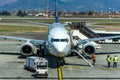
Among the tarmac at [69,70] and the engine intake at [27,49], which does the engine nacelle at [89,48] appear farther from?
the engine intake at [27,49]

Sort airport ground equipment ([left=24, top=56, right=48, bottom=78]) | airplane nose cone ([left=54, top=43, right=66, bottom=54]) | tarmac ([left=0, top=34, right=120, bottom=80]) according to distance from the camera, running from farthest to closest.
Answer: airplane nose cone ([left=54, top=43, right=66, bottom=54]), tarmac ([left=0, top=34, right=120, bottom=80]), airport ground equipment ([left=24, top=56, right=48, bottom=78])

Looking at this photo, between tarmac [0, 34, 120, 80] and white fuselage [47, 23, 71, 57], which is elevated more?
white fuselage [47, 23, 71, 57]

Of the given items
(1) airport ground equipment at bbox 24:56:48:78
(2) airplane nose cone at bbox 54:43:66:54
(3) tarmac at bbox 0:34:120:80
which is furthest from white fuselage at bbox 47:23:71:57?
(1) airport ground equipment at bbox 24:56:48:78

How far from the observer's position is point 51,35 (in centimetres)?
4516

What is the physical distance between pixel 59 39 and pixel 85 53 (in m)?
10.1

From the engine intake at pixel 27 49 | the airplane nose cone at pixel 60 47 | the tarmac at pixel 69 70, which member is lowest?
the tarmac at pixel 69 70

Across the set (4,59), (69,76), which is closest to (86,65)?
(69,76)

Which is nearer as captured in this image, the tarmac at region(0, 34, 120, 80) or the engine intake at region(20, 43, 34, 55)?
the tarmac at region(0, 34, 120, 80)

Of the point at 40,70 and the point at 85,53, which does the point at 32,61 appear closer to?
the point at 40,70

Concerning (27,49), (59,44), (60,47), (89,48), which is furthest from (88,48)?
(60,47)

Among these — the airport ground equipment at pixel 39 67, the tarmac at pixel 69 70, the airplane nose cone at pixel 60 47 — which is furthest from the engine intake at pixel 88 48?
the airport ground equipment at pixel 39 67

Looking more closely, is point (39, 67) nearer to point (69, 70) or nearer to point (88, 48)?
point (69, 70)

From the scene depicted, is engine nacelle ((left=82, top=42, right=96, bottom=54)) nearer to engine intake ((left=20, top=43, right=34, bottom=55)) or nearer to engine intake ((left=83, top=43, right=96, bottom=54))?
engine intake ((left=83, top=43, right=96, bottom=54))

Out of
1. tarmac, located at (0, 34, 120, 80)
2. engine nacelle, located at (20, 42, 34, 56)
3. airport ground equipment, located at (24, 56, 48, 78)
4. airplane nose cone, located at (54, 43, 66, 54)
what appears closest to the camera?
airport ground equipment, located at (24, 56, 48, 78)
